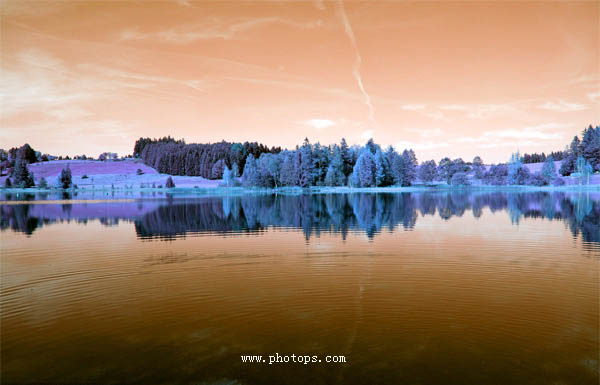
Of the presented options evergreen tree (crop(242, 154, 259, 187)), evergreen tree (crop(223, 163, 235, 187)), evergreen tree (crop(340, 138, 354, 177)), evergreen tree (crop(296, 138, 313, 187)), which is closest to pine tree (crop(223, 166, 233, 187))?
evergreen tree (crop(223, 163, 235, 187))

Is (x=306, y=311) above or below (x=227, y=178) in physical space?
below

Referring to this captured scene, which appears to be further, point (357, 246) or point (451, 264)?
point (357, 246)

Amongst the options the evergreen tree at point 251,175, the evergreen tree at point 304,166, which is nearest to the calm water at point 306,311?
the evergreen tree at point 251,175

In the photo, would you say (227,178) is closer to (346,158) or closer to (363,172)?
(346,158)

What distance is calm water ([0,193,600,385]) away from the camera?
12367 millimetres

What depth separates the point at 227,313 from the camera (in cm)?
1725

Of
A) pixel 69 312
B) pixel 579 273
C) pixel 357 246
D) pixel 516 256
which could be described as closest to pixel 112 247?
pixel 69 312

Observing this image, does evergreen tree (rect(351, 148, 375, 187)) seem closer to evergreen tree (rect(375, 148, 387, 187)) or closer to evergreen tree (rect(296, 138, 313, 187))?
evergreen tree (rect(375, 148, 387, 187))

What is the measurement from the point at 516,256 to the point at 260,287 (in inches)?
710

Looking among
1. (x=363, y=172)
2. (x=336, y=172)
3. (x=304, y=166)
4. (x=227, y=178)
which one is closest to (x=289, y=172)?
(x=304, y=166)

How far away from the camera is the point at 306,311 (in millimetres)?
17281

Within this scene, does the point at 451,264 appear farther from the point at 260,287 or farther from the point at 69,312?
the point at 69,312

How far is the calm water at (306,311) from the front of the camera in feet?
40.6

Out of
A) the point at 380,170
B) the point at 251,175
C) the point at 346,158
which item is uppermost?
the point at 346,158
